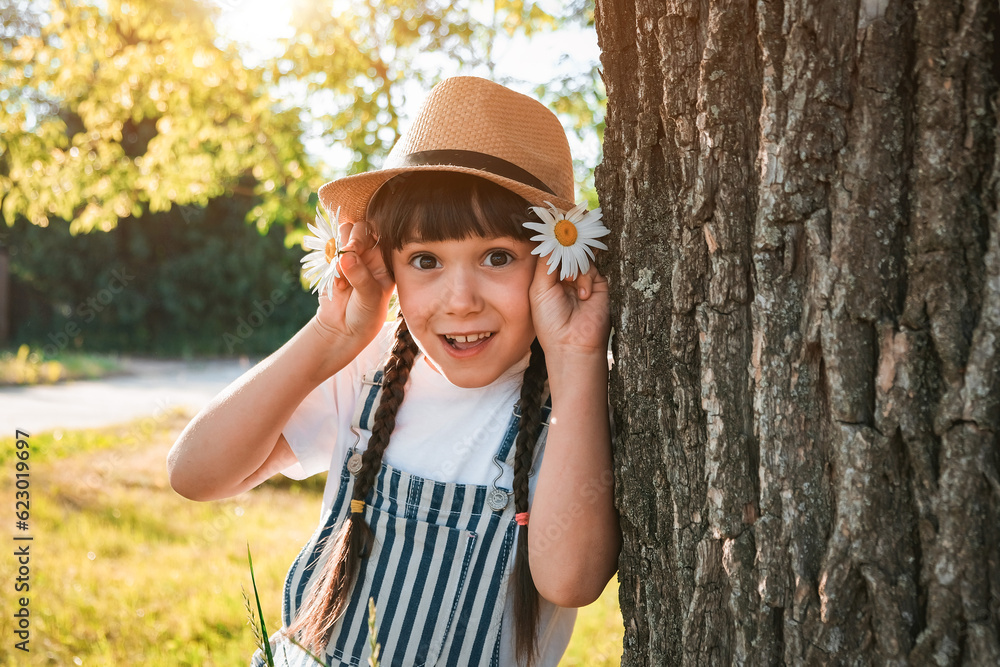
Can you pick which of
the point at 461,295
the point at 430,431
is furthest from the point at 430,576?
the point at 461,295

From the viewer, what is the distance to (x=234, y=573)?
13.3ft

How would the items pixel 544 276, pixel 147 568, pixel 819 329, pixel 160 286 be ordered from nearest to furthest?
pixel 819 329 → pixel 544 276 → pixel 147 568 → pixel 160 286

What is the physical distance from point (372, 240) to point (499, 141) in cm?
43

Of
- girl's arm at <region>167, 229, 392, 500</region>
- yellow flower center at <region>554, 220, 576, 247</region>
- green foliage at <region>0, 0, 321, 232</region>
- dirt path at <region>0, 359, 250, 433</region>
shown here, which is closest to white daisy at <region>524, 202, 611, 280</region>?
yellow flower center at <region>554, 220, 576, 247</region>

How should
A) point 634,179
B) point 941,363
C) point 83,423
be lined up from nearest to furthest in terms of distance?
point 941,363 → point 634,179 → point 83,423

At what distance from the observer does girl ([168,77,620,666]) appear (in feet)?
5.39

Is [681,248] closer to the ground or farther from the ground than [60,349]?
farther from the ground

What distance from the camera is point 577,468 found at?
4.96 ft

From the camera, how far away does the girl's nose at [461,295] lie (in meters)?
1.65

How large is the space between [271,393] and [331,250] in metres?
0.39

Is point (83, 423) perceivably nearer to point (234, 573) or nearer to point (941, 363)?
point (234, 573)

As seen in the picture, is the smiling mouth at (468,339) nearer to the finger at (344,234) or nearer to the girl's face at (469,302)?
the girl's face at (469,302)

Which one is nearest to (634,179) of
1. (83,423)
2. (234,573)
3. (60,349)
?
(234,573)

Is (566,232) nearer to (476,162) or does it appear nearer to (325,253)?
(476,162)
